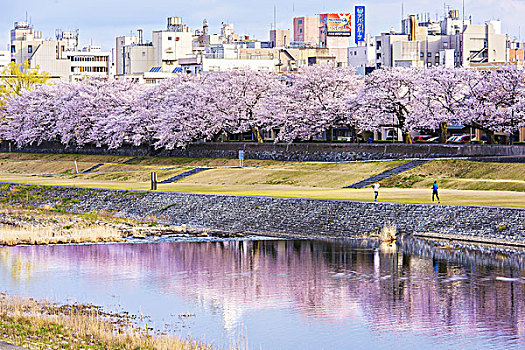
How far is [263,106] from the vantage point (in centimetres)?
11312

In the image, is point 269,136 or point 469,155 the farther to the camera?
point 269,136

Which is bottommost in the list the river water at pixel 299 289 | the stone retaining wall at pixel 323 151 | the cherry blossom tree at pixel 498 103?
the river water at pixel 299 289

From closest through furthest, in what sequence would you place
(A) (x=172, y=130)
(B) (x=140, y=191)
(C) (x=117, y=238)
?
(C) (x=117, y=238), (B) (x=140, y=191), (A) (x=172, y=130)

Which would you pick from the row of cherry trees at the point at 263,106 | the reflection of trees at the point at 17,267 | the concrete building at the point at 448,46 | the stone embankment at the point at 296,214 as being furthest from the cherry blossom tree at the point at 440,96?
the concrete building at the point at 448,46

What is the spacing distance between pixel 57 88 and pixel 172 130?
127 feet

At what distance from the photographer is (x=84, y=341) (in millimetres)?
28125

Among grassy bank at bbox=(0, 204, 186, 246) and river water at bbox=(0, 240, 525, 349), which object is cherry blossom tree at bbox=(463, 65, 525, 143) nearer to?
grassy bank at bbox=(0, 204, 186, 246)

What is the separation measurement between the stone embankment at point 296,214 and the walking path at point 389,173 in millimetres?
13715

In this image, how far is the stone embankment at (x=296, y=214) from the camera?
2004 inches

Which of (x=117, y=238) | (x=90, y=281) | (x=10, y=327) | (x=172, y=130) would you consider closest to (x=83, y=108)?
(x=172, y=130)

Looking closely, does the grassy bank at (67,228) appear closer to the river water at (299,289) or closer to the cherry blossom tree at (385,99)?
the river water at (299,289)

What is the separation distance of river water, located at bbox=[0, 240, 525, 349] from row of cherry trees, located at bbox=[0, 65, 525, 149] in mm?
43770

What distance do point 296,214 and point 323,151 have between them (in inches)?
1560

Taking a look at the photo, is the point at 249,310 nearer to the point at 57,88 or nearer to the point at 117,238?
the point at 117,238
